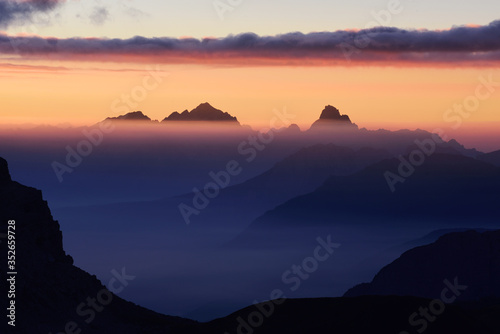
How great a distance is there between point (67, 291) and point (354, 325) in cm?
3695

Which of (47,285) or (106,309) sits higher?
(47,285)

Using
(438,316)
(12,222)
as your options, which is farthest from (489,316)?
(12,222)

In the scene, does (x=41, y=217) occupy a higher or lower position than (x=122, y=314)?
higher

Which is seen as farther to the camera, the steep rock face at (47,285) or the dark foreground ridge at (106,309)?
the steep rock face at (47,285)

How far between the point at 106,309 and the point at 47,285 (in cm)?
893

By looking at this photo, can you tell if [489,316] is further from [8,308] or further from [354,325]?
[8,308]

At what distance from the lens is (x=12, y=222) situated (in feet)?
307

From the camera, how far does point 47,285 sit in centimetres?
9119

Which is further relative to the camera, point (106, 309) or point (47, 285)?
point (106, 309)

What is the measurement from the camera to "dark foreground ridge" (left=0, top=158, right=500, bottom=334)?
3083 inches

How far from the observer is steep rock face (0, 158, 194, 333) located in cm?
8456

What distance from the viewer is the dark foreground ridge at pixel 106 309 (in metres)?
78.3

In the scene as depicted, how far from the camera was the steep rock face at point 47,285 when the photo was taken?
277 ft

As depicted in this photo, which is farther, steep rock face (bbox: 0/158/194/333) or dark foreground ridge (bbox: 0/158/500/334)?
steep rock face (bbox: 0/158/194/333)
